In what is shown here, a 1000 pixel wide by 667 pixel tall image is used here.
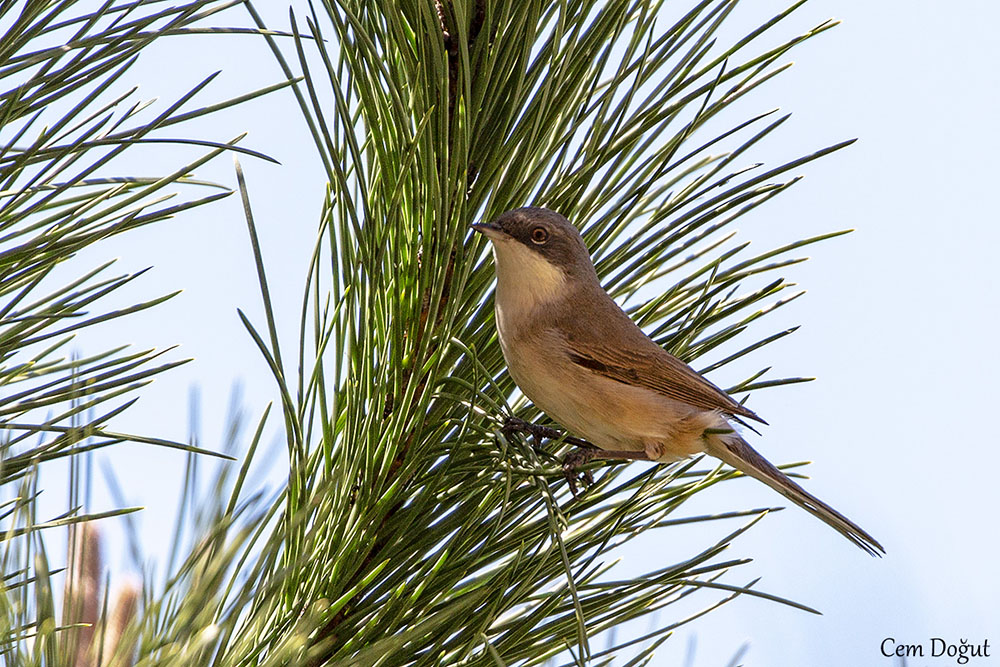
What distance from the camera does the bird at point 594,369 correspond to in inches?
84.3

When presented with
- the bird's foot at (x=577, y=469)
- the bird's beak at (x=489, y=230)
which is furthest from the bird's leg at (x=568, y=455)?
the bird's beak at (x=489, y=230)

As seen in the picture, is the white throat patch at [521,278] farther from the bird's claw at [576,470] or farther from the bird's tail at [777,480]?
the bird's tail at [777,480]

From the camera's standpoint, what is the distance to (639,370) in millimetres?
2736

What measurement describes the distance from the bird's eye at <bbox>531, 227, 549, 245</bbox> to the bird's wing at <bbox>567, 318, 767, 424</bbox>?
41 centimetres

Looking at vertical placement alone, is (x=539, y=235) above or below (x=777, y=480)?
above

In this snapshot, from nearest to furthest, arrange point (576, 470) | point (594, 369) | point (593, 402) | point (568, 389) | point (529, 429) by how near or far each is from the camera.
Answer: point (576, 470)
point (529, 429)
point (568, 389)
point (593, 402)
point (594, 369)

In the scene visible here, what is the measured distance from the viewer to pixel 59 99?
1.85 meters

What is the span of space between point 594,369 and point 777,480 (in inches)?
22.7

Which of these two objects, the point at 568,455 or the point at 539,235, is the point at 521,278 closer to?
the point at 539,235

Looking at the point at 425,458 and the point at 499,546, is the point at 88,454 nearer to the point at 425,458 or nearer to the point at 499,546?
the point at 425,458

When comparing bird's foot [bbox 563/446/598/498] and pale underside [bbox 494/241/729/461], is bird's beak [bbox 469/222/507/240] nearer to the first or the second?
pale underside [bbox 494/241/729/461]

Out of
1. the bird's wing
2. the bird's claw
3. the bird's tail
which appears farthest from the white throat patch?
the bird's tail

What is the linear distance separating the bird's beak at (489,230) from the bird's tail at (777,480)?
820mm

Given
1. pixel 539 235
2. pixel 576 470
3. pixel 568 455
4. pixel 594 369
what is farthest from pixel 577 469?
pixel 594 369
